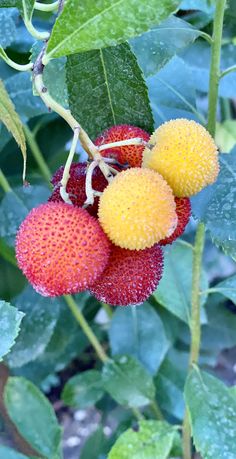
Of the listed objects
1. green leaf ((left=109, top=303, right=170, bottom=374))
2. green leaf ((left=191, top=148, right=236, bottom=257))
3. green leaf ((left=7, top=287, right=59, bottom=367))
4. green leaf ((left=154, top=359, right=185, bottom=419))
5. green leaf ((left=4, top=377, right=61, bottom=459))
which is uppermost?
green leaf ((left=191, top=148, right=236, bottom=257))

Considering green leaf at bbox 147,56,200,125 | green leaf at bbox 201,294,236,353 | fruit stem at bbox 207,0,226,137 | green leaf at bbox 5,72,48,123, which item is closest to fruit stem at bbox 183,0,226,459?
fruit stem at bbox 207,0,226,137

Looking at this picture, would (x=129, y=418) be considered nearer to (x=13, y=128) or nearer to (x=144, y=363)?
(x=144, y=363)

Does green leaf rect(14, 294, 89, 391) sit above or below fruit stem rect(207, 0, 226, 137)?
below

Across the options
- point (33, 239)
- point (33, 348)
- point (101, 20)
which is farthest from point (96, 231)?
point (33, 348)

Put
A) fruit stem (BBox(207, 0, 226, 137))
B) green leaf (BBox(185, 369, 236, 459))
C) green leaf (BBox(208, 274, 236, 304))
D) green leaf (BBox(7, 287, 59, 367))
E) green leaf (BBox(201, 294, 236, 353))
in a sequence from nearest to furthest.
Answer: fruit stem (BBox(207, 0, 226, 137)) → green leaf (BBox(185, 369, 236, 459)) → green leaf (BBox(208, 274, 236, 304)) → green leaf (BBox(7, 287, 59, 367)) → green leaf (BBox(201, 294, 236, 353))

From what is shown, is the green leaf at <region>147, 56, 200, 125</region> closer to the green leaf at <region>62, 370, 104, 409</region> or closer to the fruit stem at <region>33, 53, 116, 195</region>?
the fruit stem at <region>33, 53, 116, 195</region>

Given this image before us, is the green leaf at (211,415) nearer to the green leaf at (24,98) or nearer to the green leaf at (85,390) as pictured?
the green leaf at (85,390)
